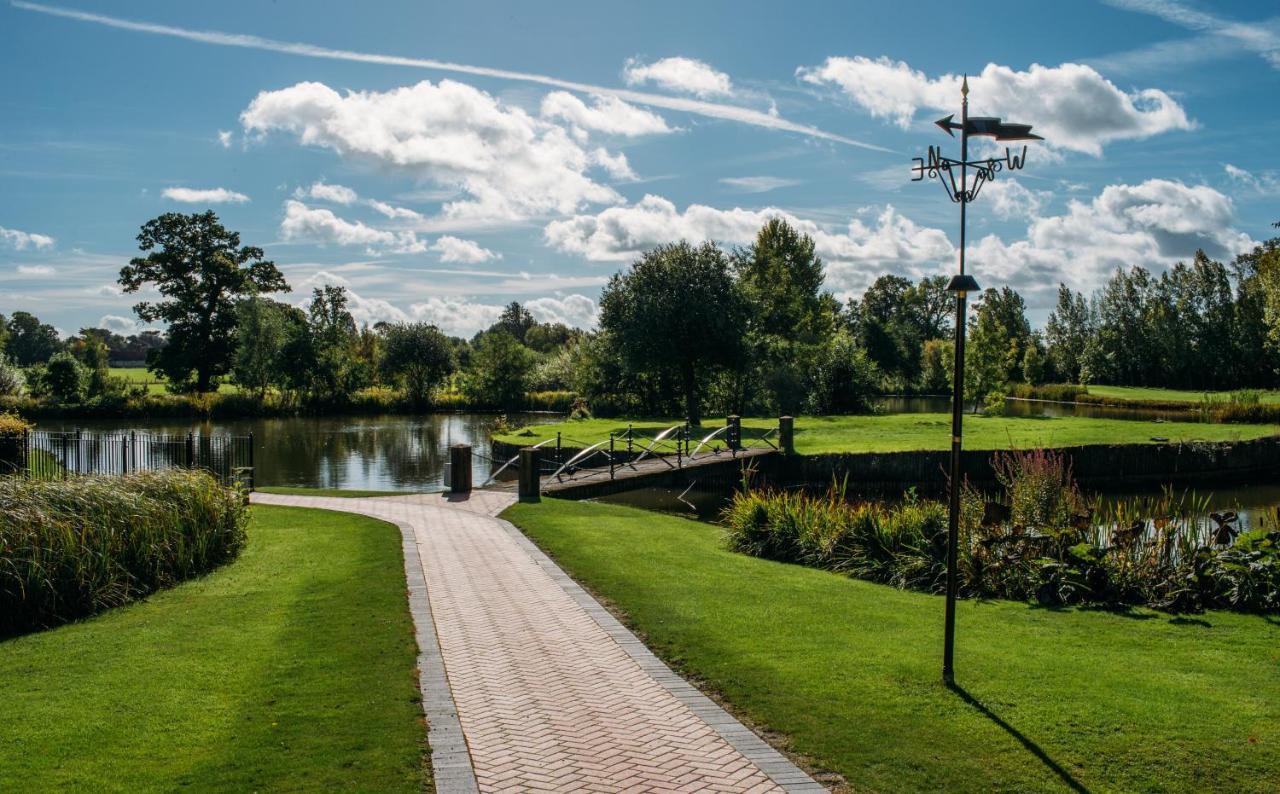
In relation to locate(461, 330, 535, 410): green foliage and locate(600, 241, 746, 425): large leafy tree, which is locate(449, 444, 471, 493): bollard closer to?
locate(600, 241, 746, 425): large leafy tree

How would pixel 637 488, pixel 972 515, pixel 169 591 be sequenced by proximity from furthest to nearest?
pixel 637 488 → pixel 972 515 → pixel 169 591

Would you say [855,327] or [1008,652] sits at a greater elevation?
[855,327]

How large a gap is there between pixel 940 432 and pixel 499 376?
3621 cm

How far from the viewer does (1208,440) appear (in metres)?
30.3

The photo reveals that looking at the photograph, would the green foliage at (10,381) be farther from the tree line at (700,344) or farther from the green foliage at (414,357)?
the green foliage at (414,357)

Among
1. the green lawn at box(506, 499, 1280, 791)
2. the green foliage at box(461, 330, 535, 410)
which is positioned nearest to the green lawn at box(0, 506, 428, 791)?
the green lawn at box(506, 499, 1280, 791)

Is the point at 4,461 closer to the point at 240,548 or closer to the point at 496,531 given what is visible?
the point at 240,548

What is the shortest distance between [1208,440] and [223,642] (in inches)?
1262

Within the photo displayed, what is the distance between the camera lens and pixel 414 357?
215 feet

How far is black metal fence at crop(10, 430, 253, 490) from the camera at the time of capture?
19344mm

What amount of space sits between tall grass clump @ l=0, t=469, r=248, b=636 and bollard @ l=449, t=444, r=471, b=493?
273 inches

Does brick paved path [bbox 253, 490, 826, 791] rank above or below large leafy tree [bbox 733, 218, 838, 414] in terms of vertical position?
below

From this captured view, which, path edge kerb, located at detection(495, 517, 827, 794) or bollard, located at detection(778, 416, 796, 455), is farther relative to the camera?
bollard, located at detection(778, 416, 796, 455)

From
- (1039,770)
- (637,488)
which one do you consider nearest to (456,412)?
(637,488)
